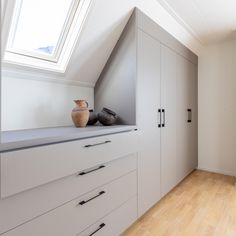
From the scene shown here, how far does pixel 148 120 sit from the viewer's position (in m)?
2.11

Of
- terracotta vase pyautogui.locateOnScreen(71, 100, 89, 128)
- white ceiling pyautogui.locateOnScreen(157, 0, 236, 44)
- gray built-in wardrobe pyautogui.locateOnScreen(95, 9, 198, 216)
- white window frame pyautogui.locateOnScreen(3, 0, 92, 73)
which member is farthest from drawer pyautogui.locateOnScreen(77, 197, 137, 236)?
white ceiling pyautogui.locateOnScreen(157, 0, 236, 44)

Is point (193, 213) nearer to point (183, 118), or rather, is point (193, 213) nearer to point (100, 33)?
point (183, 118)

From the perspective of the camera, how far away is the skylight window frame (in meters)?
1.42

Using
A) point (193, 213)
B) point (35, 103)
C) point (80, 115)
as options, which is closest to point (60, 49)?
point (35, 103)

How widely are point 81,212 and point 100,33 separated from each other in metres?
1.51

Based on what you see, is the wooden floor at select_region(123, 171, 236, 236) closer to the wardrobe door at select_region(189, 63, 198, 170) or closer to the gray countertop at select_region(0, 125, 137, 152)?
the wardrobe door at select_region(189, 63, 198, 170)

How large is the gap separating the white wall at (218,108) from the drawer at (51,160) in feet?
8.35

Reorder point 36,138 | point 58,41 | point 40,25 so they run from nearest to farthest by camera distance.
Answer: point 36,138
point 40,25
point 58,41

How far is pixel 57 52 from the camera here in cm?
182

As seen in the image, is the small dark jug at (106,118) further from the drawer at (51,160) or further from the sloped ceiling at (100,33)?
the sloped ceiling at (100,33)

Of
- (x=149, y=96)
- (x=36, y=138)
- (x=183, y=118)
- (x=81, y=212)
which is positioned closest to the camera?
(x=36, y=138)

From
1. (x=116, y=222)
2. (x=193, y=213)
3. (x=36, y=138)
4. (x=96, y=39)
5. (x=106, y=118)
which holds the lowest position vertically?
(x=193, y=213)

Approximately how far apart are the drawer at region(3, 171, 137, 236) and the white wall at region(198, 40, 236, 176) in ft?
7.55

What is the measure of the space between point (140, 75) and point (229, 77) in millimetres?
2186
